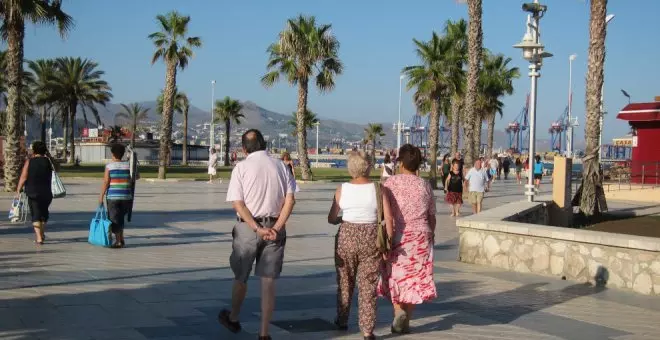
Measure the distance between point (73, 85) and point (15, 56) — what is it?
39082mm

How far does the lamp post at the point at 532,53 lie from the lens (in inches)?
604

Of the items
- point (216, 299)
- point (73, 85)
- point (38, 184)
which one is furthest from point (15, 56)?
point (73, 85)

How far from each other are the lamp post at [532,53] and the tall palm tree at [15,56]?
1383cm

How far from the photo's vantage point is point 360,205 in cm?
618

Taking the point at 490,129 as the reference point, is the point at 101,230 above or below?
below

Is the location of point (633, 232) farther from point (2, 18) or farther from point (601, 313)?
point (2, 18)

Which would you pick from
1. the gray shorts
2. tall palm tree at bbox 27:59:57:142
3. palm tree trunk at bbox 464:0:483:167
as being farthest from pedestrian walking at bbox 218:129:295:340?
tall palm tree at bbox 27:59:57:142

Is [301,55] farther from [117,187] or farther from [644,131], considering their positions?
[117,187]

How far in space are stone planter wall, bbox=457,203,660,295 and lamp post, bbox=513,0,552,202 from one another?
13.8ft

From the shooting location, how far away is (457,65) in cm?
3875

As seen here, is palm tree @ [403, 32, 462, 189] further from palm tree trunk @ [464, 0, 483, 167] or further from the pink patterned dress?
the pink patterned dress

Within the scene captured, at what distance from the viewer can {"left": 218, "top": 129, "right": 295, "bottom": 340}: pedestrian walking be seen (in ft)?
19.4

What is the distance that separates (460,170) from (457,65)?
2070 centimetres

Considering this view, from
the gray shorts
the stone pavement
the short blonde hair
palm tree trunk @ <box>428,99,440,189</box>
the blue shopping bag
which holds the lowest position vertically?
the stone pavement
